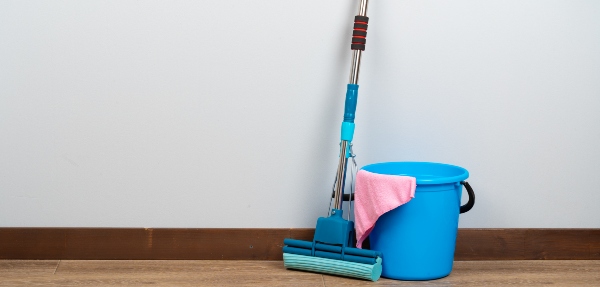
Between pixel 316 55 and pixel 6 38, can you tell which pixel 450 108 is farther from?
pixel 6 38

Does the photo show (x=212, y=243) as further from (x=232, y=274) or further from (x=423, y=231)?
(x=423, y=231)

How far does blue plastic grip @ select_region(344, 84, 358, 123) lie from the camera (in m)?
1.86

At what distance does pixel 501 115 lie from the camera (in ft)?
6.48

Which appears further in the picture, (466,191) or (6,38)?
(466,191)

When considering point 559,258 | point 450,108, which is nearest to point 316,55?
point 450,108

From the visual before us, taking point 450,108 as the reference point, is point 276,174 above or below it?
below

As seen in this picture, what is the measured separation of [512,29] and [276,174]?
70cm

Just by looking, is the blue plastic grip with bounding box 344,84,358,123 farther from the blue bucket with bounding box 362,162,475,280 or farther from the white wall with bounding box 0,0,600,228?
the blue bucket with bounding box 362,162,475,280

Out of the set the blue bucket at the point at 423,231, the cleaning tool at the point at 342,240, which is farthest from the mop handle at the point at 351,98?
the blue bucket at the point at 423,231

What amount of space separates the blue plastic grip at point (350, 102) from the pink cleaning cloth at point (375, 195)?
5.4 inches

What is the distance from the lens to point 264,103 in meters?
1.93

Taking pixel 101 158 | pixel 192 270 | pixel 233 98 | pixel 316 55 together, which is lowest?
pixel 192 270

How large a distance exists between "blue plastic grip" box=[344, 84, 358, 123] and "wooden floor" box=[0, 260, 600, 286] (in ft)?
1.26

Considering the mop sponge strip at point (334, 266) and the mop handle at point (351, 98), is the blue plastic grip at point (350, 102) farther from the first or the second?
the mop sponge strip at point (334, 266)
